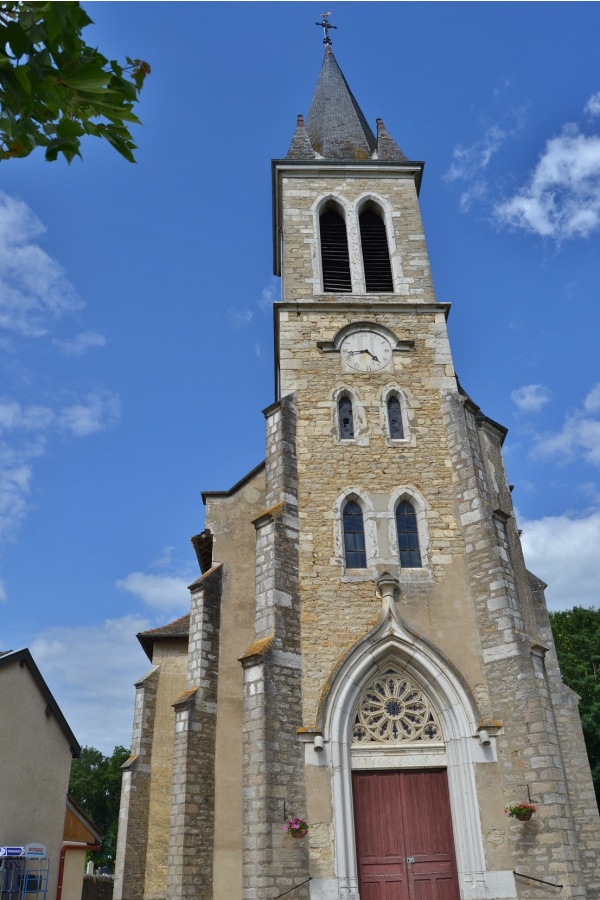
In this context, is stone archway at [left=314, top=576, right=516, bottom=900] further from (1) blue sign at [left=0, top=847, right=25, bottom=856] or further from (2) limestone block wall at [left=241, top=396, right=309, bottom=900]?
(1) blue sign at [left=0, top=847, right=25, bottom=856]

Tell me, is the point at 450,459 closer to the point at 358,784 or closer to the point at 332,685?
the point at 332,685

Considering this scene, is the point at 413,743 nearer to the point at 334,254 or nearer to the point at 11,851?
the point at 11,851

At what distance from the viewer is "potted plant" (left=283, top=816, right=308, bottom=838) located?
1173 centimetres

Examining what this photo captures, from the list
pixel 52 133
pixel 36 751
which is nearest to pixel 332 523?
pixel 36 751

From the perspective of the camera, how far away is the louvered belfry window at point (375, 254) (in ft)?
62.1

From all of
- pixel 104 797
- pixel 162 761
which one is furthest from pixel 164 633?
pixel 104 797

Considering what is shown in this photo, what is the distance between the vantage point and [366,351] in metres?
17.2

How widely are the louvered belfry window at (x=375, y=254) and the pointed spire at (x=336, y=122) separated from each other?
248 centimetres

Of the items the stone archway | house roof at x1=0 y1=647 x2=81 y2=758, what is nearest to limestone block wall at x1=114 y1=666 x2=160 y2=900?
house roof at x1=0 y1=647 x2=81 y2=758

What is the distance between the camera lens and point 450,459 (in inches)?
620

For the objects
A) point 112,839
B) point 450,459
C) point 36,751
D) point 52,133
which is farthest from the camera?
point 112,839

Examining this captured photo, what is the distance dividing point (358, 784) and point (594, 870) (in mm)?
5424

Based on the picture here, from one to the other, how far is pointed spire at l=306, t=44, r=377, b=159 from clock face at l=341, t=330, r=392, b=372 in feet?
22.8

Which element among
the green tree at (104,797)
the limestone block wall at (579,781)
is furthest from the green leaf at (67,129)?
the green tree at (104,797)
